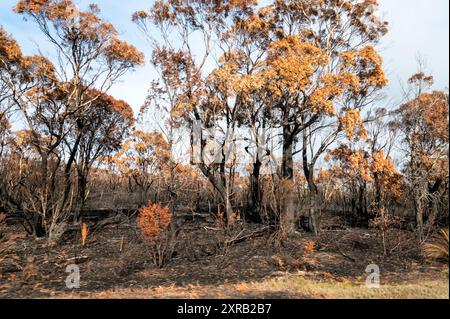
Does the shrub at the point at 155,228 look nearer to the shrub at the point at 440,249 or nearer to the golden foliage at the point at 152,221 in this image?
the golden foliage at the point at 152,221

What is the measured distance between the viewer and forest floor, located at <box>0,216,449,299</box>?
845 cm

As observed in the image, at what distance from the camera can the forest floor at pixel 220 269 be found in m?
8.45

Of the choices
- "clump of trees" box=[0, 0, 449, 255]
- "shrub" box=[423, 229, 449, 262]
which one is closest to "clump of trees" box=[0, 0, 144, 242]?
"clump of trees" box=[0, 0, 449, 255]

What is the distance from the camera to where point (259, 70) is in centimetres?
1606

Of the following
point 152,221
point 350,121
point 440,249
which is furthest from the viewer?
point 350,121

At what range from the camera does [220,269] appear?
11094 millimetres

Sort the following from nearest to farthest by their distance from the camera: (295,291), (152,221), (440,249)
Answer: (295,291) → (440,249) → (152,221)

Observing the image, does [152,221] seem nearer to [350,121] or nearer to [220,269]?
[220,269]

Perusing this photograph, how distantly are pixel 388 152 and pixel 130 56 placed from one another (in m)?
15.2

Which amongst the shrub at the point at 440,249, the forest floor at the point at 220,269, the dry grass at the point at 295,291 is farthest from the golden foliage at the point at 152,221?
the shrub at the point at 440,249

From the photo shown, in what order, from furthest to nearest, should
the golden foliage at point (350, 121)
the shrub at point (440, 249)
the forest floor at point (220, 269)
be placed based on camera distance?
the golden foliage at point (350, 121) → the shrub at point (440, 249) → the forest floor at point (220, 269)

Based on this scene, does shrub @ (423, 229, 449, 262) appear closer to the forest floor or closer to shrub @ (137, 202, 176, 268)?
the forest floor

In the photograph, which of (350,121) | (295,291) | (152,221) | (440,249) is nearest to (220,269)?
(152,221)

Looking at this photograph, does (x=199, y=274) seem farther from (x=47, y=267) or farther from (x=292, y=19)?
(x=292, y=19)
